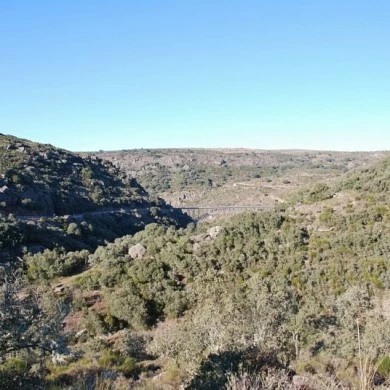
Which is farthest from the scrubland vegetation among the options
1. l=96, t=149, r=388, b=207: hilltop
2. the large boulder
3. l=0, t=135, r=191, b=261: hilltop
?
l=96, t=149, r=388, b=207: hilltop

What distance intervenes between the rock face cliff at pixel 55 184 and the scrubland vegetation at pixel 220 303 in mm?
13019

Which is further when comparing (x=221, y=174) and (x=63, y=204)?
(x=221, y=174)

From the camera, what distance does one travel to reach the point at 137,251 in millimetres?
40438

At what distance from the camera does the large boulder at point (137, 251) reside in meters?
40.0

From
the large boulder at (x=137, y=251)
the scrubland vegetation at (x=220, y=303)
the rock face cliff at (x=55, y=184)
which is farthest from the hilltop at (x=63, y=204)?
the large boulder at (x=137, y=251)

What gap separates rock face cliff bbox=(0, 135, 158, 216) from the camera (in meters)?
66.2

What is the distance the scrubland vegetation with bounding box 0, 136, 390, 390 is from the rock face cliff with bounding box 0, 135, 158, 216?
13.0 m

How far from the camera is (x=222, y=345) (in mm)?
10406

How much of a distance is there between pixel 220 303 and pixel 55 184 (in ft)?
214

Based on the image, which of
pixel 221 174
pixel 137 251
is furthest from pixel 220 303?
pixel 221 174

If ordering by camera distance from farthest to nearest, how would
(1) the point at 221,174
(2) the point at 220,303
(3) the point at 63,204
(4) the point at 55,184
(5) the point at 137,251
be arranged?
1. (1) the point at 221,174
2. (4) the point at 55,184
3. (3) the point at 63,204
4. (5) the point at 137,251
5. (2) the point at 220,303

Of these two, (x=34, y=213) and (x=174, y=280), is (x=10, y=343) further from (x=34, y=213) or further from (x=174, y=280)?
(x=34, y=213)

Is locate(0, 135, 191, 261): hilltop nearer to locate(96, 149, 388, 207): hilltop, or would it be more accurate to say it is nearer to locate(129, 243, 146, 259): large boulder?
locate(129, 243, 146, 259): large boulder

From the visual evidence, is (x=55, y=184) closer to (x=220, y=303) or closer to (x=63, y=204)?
(x=63, y=204)
